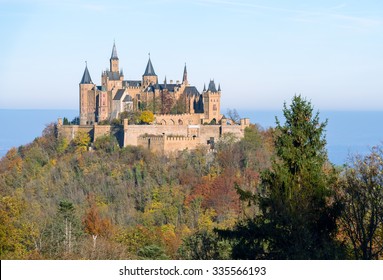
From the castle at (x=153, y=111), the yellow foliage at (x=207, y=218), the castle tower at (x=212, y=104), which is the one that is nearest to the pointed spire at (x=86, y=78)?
the castle at (x=153, y=111)

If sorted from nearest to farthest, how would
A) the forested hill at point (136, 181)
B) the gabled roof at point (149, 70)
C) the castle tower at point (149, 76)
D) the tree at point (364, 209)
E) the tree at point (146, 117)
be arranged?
the tree at point (364, 209) < the forested hill at point (136, 181) < the tree at point (146, 117) < the castle tower at point (149, 76) < the gabled roof at point (149, 70)

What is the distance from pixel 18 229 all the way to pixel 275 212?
13582 mm

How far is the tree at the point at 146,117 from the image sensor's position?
5590 cm

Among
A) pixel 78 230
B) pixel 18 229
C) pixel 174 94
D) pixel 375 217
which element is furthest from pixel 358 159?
pixel 174 94

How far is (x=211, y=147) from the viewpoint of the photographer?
5444 cm

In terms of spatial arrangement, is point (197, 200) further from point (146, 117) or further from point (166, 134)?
point (146, 117)

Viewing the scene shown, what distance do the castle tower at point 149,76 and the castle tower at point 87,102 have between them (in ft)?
12.3

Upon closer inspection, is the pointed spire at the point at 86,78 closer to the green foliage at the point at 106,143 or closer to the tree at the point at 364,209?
the green foliage at the point at 106,143

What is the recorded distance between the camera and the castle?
54.4 metres

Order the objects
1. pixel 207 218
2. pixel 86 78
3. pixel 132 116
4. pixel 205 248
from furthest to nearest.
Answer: pixel 86 78, pixel 132 116, pixel 207 218, pixel 205 248

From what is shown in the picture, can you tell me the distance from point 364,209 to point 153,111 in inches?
→ 1597

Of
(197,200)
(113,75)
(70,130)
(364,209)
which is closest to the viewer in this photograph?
(364,209)

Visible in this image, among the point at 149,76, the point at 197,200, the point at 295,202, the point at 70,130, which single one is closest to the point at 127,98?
the point at 149,76

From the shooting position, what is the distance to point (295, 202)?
53.7ft
